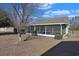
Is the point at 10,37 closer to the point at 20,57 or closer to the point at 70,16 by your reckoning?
the point at 20,57

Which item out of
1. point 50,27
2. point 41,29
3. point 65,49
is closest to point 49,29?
point 50,27

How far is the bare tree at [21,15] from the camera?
43.7ft

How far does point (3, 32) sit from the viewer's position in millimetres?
13359

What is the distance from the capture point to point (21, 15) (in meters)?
13.5

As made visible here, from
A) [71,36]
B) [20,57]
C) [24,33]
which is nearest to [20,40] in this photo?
[24,33]

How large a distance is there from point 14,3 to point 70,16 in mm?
2753

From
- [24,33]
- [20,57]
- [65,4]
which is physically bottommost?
[20,57]

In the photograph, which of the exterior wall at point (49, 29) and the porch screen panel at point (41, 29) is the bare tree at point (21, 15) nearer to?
the exterior wall at point (49, 29)

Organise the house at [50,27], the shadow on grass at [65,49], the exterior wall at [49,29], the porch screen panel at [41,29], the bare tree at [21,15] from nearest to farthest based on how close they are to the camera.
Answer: the shadow on grass at [65,49] < the bare tree at [21,15] < the house at [50,27] < the exterior wall at [49,29] < the porch screen panel at [41,29]

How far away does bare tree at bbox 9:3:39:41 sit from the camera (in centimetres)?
1332

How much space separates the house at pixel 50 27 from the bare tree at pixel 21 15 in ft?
1.22

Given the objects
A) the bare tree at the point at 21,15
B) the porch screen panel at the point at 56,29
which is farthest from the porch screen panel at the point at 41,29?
the bare tree at the point at 21,15

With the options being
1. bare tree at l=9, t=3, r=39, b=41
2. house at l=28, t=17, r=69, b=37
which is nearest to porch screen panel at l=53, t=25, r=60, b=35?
house at l=28, t=17, r=69, b=37

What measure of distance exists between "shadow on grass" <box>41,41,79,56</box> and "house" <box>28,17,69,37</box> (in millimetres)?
602
